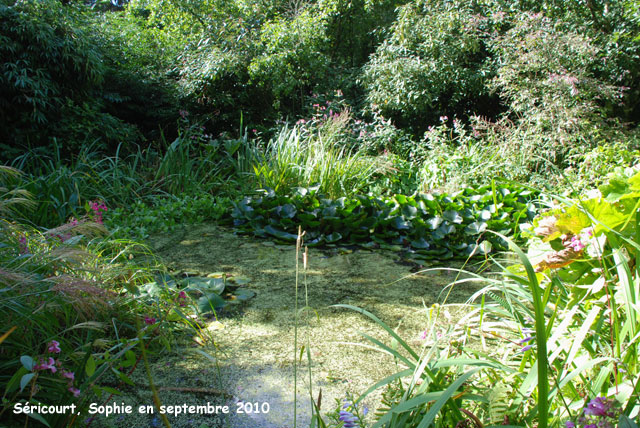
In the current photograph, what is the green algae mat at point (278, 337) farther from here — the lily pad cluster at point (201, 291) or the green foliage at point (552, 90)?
the green foliage at point (552, 90)

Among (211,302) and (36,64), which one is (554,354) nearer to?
(211,302)

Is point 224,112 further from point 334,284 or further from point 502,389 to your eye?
point 502,389

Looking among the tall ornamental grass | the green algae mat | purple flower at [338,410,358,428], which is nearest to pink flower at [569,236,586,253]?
the tall ornamental grass

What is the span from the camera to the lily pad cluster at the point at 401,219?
10.8ft

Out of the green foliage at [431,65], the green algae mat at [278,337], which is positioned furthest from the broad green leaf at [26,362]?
the green foliage at [431,65]

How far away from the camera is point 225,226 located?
3895mm

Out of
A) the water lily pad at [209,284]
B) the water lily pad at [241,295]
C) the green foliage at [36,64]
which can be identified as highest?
the green foliage at [36,64]

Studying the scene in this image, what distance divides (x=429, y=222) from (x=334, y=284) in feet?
3.83

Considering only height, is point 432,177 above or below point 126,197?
above

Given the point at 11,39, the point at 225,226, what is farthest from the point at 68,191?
the point at 11,39

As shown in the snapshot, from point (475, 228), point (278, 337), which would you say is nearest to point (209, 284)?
point (278, 337)

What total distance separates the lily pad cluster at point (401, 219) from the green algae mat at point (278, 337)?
10.6 inches

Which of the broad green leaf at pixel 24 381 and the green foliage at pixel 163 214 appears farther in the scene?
the green foliage at pixel 163 214

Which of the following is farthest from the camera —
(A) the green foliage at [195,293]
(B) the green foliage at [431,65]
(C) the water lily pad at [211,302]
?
(B) the green foliage at [431,65]
